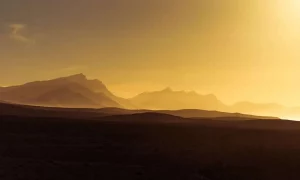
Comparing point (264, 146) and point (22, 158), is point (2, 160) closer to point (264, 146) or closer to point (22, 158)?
point (22, 158)

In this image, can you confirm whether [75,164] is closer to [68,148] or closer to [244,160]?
[68,148]

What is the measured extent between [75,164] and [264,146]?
63.7ft

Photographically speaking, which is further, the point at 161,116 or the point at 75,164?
the point at 161,116

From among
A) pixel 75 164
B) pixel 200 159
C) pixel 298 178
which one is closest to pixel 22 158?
pixel 75 164

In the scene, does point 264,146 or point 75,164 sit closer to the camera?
point 75,164

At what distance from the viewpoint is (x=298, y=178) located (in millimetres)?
26672

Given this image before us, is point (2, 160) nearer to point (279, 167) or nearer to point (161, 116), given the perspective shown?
point (279, 167)

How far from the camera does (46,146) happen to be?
1457 inches

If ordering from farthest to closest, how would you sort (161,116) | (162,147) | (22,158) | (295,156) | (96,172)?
(161,116)
(162,147)
(295,156)
(22,158)
(96,172)

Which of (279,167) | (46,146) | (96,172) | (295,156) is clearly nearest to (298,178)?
(279,167)

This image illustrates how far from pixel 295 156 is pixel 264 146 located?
6.75 metres

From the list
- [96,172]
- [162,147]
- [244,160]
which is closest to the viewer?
[96,172]

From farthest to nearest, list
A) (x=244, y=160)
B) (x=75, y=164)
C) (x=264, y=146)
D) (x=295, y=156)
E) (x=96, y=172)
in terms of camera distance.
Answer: (x=264, y=146)
(x=295, y=156)
(x=244, y=160)
(x=75, y=164)
(x=96, y=172)

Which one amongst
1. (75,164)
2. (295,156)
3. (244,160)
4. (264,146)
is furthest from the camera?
(264,146)
